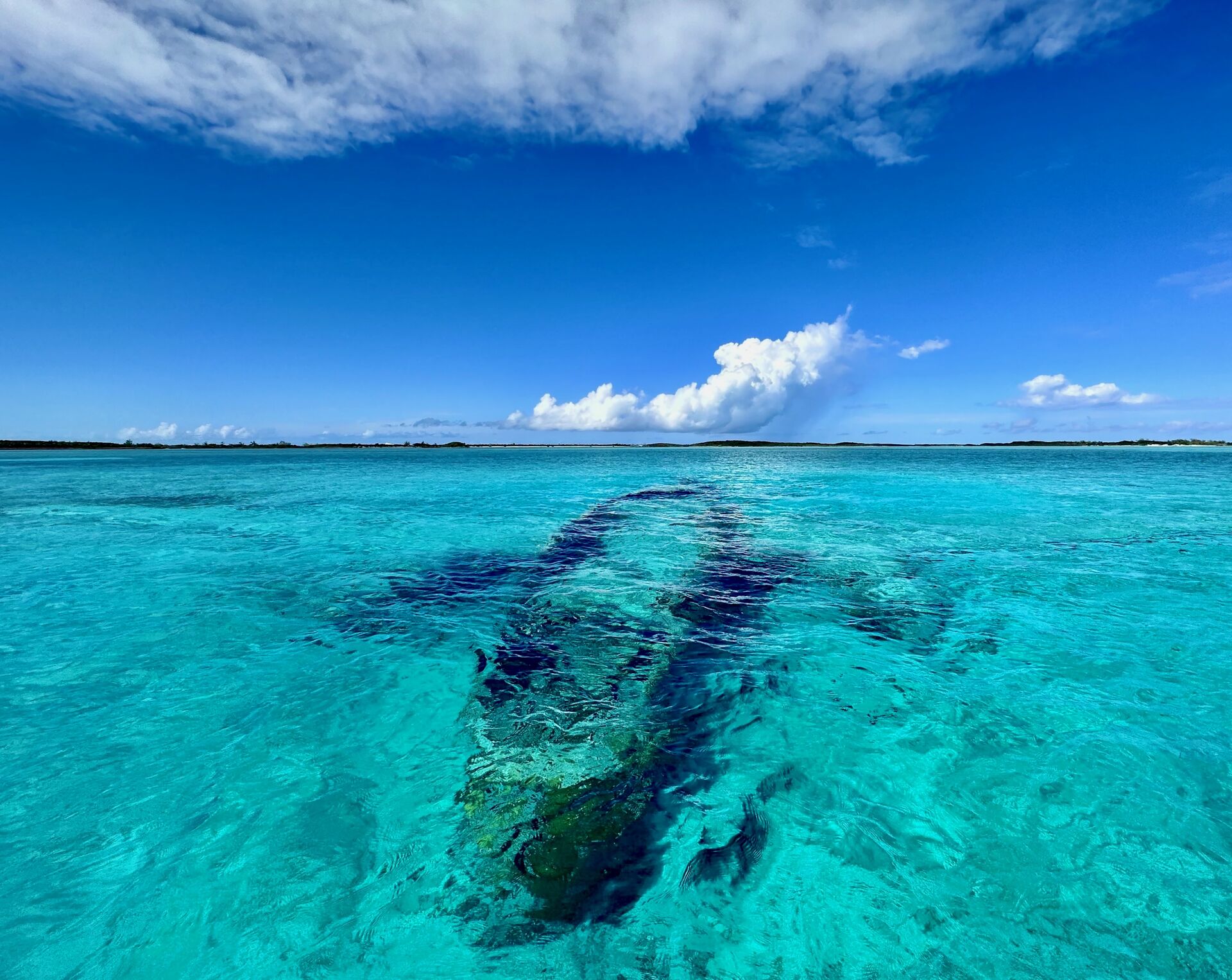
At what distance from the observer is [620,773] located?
6289 millimetres

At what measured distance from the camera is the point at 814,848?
5332mm

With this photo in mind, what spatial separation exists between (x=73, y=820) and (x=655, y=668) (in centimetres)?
776

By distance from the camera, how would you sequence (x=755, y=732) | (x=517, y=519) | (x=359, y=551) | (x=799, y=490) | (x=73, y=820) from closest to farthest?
(x=73, y=820) → (x=755, y=732) → (x=359, y=551) → (x=517, y=519) → (x=799, y=490)

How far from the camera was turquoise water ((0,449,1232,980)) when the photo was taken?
4.37 m

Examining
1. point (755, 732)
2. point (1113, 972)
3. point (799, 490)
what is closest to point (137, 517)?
point (755, 732)

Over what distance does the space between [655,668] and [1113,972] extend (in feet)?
20.3

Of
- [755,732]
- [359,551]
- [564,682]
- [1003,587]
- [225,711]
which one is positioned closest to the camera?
[755,732]

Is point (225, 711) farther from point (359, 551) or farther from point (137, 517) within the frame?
point (137, 517)

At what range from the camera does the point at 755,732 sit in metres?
7.39

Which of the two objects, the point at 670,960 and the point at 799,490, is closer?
the point at 670,960

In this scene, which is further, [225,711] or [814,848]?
[225,711]

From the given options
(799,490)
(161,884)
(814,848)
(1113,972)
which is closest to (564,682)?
(814,848)

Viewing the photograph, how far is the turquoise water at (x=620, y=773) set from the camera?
4.37 meters

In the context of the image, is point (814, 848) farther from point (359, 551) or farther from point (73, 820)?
Answer: point (359, 551)
